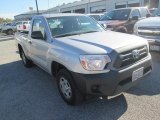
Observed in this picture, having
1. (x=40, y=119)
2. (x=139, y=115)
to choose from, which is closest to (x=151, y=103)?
(x=139, y=115)

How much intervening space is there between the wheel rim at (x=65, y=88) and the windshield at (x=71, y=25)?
106 centimetres

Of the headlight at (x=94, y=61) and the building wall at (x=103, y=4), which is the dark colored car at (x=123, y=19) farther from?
the building wall at (x=103, y=4)

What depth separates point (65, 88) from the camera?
13.5 ft

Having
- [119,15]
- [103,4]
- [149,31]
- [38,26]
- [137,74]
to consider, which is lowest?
[137,74]

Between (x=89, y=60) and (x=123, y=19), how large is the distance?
7.28 meters

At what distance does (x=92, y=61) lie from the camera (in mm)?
3404

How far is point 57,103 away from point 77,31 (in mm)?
1715

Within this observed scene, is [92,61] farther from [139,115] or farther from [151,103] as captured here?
[151,103]

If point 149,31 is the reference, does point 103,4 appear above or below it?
above

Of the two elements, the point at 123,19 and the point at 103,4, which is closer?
the point at 123,19

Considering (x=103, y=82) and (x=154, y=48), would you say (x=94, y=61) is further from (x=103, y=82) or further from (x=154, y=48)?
(x=154, y=48)

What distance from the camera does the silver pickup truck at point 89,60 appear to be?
3.38 m

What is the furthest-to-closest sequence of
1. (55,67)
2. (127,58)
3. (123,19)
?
(123,19)
(55,67)
(127,58)

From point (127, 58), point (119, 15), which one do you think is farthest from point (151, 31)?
point (119, 15)
